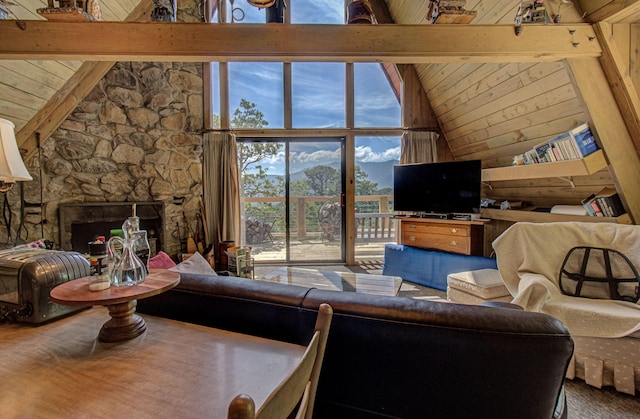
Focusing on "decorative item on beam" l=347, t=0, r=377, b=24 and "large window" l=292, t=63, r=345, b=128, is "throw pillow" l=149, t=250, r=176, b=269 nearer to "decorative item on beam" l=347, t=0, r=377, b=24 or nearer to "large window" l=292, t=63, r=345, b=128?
"decorative item on beam" l=347, t=0, r=377, b=24

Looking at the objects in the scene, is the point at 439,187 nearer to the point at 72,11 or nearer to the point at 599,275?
the point at 599,275

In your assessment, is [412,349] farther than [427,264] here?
No

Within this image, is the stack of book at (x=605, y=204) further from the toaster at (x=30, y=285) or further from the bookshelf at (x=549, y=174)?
the toaster at (x=30, y=285)

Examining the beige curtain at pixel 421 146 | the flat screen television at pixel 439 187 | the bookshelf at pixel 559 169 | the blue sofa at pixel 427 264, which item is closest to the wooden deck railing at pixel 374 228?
the flat screen television at pixel 439 187

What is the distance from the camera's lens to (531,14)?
1.94 meters

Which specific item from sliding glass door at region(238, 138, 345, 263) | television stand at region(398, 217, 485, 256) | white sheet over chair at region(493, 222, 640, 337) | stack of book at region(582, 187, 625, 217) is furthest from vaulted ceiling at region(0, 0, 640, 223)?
sliding glass door at region(238, 138, 345, 263)

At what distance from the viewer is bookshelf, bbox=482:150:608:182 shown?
2.12m

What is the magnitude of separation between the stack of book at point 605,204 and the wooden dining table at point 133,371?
2859mm

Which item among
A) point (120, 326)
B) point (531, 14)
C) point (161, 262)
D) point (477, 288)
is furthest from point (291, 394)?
point (531, 14)

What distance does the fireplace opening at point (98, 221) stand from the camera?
334cm

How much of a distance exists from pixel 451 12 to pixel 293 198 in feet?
10.4

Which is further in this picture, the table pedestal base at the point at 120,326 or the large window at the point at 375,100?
the large window at the point at 375,100

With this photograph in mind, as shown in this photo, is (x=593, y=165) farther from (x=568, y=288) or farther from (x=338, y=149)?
(x=338, y=149)

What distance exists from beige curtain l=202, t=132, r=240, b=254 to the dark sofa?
3.30 metres
